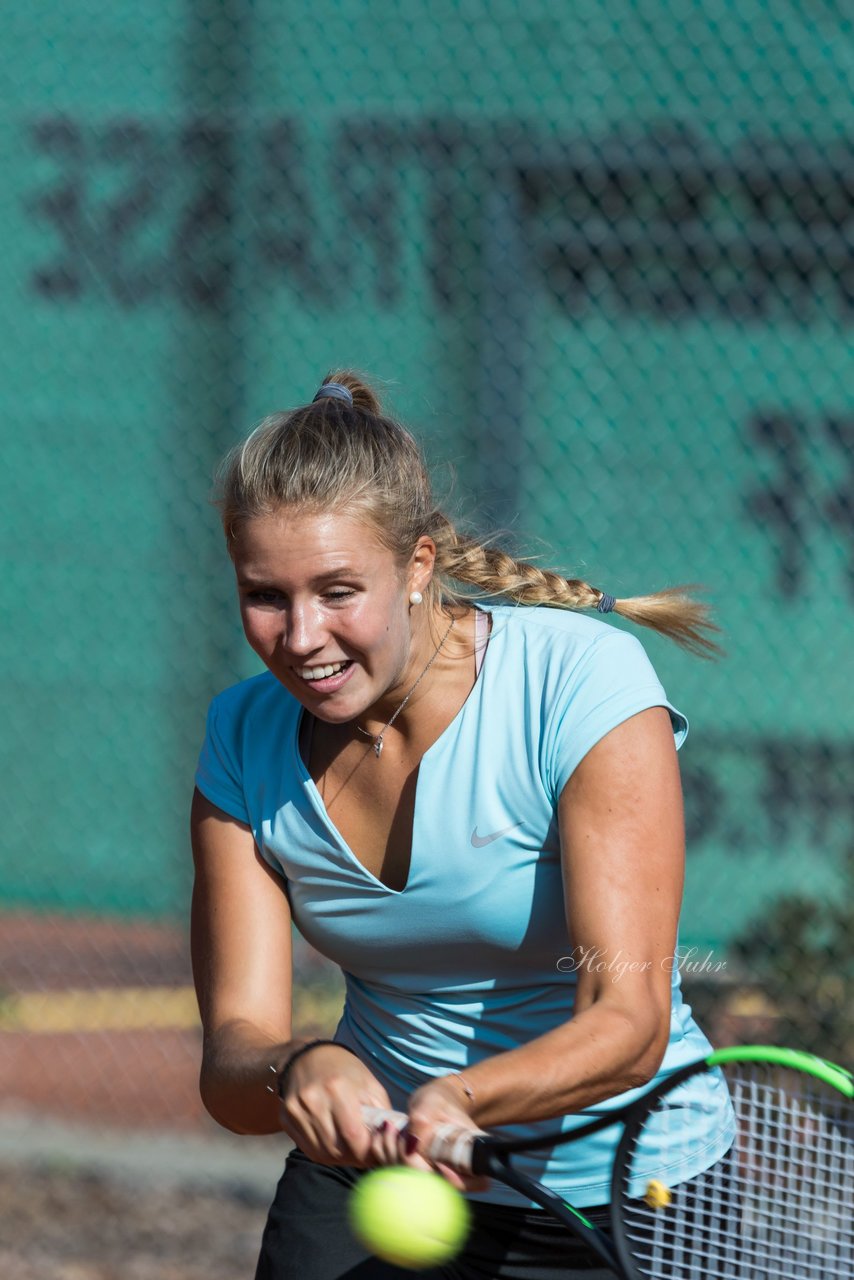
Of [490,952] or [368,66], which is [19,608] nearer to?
[368,66]

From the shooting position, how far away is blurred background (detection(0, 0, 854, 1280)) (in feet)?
16.4

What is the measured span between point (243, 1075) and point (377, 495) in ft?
2.51

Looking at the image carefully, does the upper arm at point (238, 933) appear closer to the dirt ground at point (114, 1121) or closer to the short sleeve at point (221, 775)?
the short sleeve at point (221, 775)

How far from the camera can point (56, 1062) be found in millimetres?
4867

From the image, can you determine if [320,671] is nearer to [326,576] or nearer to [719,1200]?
[326,576]

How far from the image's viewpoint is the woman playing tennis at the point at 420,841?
193 centimetres

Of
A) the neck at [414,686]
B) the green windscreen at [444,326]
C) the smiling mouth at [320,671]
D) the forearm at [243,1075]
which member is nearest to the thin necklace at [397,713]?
the neck at [414,686]

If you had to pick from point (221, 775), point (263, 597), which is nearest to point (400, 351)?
point (221, 775)

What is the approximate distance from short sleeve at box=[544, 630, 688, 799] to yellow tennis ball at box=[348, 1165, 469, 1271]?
0.50 m

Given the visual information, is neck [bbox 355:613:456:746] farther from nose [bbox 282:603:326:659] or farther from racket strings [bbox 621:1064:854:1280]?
racket strings [bbox 621:1064:854:1280]

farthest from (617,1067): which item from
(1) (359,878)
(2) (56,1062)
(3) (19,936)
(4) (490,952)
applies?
(3) (19,936)

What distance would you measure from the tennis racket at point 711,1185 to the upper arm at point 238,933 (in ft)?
1.31

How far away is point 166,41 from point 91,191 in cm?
57
